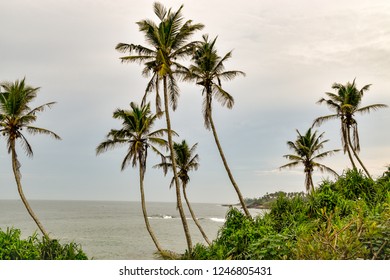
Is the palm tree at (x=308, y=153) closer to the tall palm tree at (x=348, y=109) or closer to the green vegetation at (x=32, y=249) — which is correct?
the tall palm tree at (x=348, y=109)

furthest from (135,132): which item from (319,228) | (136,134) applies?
(319,228)

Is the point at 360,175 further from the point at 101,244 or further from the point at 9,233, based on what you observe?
the point at 101,244

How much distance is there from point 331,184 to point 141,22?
35.1 ft

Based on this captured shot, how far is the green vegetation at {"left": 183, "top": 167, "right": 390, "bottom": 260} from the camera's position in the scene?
5.47 metres

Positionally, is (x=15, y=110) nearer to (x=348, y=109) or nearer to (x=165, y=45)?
(x=165, y=45)

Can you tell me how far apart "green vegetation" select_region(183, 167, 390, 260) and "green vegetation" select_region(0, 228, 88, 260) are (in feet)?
11.3

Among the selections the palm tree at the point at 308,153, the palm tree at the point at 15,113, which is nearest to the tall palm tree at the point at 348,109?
the palm tree at the point at 308,153

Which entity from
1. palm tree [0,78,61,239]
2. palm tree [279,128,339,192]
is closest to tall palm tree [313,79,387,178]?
palm tree [279,128,339,192]

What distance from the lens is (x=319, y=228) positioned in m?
9.56

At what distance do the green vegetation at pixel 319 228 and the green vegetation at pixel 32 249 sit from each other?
345cm

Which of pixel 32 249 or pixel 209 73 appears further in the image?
pixel 209 73

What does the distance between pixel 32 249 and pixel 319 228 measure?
686 cm
